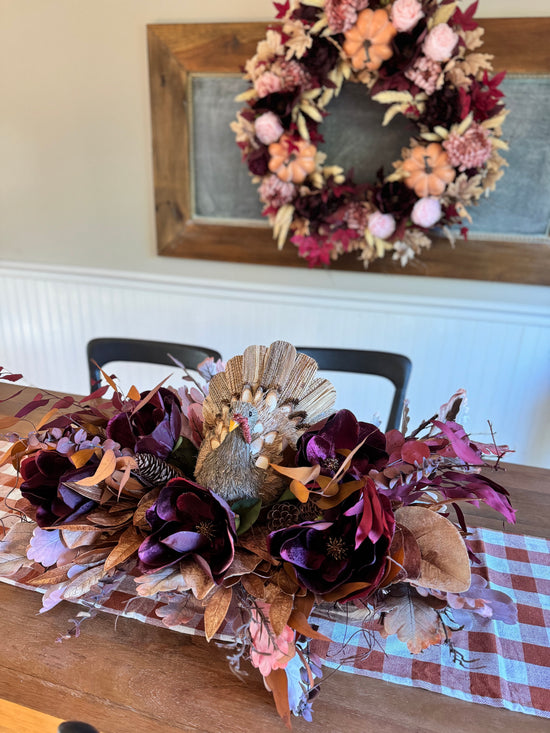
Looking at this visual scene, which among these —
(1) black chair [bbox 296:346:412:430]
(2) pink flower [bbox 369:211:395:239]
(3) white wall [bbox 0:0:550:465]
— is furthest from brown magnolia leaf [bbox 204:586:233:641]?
(3) white wall [bbox 0:0:550:465]

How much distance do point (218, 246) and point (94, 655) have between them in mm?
1580

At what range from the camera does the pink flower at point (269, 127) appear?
156 centimetres

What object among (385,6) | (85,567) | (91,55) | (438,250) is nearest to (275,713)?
(85,567)

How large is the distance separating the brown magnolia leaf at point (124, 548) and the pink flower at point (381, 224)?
1.30m

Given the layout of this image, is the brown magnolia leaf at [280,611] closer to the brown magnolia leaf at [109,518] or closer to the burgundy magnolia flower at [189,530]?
the burgundy magnolia flower at [189,530]

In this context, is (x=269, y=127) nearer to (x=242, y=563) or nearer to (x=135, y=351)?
(x=135, y=351)

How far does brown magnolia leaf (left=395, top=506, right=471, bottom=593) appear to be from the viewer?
48 cm

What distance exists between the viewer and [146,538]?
0.52 m

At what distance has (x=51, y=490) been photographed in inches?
23.3

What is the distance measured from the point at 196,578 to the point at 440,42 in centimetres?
148

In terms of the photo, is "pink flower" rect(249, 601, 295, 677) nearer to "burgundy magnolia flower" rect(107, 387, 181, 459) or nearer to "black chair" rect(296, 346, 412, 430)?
"burgundy magnolia flower" rect(107, 387, 181, 459)

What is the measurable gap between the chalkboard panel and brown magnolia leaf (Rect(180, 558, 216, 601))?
1.51m

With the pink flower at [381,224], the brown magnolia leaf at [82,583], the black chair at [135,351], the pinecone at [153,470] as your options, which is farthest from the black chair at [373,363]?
the brown magnolia leaf at [82,583]

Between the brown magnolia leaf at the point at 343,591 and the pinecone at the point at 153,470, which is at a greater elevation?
the pinecone at the point at 153,470
